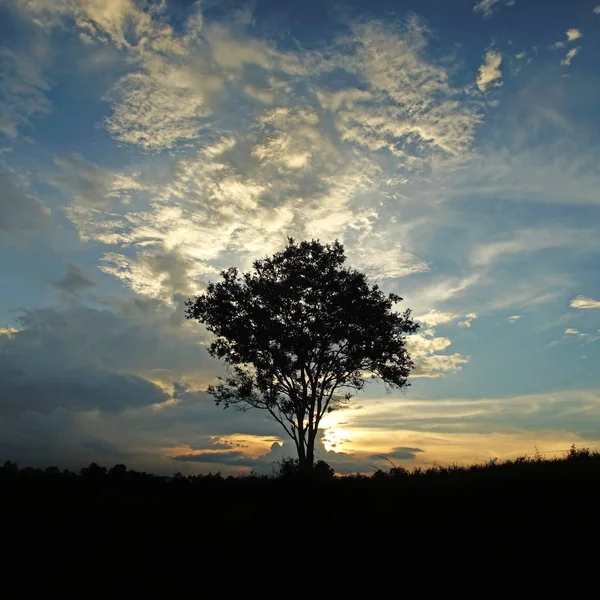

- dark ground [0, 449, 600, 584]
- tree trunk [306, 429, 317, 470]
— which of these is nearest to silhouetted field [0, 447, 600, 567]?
dark ground [0, 449, 600, 584]

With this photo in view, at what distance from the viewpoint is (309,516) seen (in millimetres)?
11273

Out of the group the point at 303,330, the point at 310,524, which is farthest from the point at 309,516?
the point at 303,330

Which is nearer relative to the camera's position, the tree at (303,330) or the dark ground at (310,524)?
the dark ground at (310,524)

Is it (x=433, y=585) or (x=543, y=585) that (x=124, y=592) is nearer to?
(x=433, y=585)

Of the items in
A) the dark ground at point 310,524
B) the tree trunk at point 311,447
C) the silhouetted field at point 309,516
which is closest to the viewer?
the dark ground at point 310,524

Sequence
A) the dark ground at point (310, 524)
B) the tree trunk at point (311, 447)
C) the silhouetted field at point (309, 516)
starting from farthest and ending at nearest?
the tree trunk at point (311, 447) < the silhouetted field at point (309, 516) < the dark ground at point (310, 524)

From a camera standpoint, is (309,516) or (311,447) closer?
(309,516)

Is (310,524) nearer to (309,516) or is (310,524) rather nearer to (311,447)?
(309,516)

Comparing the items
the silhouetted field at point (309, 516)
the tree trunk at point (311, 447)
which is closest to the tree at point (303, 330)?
the tree trunk at point (311, 447)

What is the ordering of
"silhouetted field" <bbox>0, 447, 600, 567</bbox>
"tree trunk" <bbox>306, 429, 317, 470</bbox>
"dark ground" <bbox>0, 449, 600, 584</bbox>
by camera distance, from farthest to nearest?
"tree trunk" <bbox>306, 429, 317, 470</bbox> < "silhouetted field" <bbox>0, 447, 600, 567</bbox> < "dark ground" <bbox>0, 449, 600, 584</bbox>

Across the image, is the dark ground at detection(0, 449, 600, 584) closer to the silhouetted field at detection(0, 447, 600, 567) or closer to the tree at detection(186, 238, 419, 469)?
the silhouetted field at detection(0, 447, 600, 567)

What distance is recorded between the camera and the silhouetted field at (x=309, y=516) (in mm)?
9766

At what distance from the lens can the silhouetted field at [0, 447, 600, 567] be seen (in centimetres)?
977

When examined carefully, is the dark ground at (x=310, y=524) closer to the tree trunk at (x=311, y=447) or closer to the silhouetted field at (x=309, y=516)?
the silhouetted field at (x=309, y=516)
